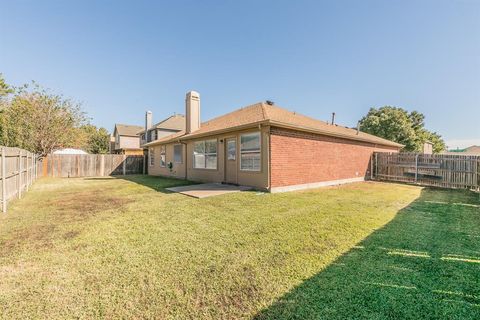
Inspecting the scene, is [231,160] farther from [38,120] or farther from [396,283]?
[38,120]

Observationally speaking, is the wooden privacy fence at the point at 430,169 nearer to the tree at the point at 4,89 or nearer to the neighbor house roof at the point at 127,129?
the tree at the point at 4,89

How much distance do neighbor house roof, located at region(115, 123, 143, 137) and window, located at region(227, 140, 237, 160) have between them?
27.7 m

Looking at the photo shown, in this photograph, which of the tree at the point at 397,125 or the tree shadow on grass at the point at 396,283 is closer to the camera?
the tree shadow on grass at the point at 396,283

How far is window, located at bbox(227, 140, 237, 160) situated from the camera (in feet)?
34.0

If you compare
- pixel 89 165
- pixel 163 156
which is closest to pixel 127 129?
pixel 89 165

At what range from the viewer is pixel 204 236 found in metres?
4.04

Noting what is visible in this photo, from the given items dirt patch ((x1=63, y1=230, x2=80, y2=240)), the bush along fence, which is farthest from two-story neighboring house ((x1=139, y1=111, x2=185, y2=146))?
dirt patch ((x1=63, y1=230, x2=80, y2=240))

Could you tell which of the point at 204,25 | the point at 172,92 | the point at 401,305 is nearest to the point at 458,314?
the point at 401,305

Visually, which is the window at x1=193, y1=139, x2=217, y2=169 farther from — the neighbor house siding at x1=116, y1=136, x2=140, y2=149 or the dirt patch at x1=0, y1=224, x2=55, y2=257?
the neighbor house siding at x1=116, y1=136, x2=140, y2=149

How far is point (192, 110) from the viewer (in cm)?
1403

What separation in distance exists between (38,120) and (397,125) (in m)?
37.4

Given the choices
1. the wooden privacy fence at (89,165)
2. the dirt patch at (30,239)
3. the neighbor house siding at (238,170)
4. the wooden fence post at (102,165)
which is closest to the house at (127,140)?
the wooden privacy fence at (89,165)

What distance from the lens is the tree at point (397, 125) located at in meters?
25.9

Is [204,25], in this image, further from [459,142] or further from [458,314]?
[459,142]
